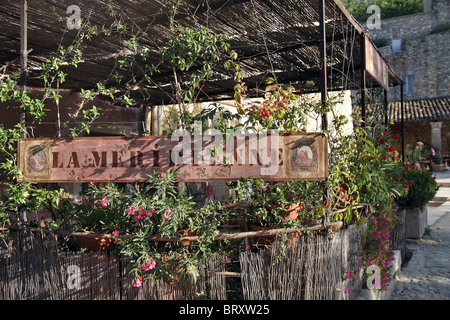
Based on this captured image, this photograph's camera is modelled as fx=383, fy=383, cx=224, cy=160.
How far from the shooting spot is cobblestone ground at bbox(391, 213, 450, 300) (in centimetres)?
447

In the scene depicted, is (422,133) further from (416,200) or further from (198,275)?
(198,275)

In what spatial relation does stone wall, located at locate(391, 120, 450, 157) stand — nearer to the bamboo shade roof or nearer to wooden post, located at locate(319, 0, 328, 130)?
the bamboo shade roof

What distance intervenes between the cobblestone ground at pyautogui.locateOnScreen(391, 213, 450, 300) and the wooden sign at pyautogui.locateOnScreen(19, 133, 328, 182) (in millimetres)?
2548

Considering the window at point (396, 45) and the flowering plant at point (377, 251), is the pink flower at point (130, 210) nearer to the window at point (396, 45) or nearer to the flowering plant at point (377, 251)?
the flowering plant at point (377, 251)

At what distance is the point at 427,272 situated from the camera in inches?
206

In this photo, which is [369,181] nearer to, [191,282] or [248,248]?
[248,248]

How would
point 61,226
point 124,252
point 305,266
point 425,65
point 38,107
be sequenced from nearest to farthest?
1. point 124,252
2. point 305,266
3. point 38,107
4. point 61,226
5. point 425,65

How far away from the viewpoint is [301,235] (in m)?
3.09

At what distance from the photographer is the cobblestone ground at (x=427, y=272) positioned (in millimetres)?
4469

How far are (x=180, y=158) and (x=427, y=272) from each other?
164 inches

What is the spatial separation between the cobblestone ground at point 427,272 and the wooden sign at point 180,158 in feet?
8.36

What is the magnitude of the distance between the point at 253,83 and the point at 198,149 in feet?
13.5

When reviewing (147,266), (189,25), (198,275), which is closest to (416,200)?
(189,25)

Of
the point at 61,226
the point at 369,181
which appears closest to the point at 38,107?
the point at 61,226
